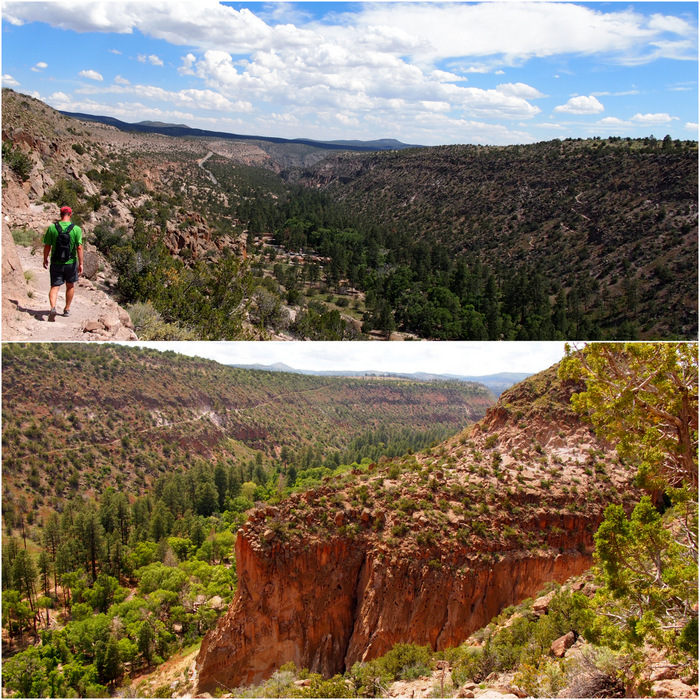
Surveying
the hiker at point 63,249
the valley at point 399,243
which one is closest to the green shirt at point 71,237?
the hiker at point 63,249

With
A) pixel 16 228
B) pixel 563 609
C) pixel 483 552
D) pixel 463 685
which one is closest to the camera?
pixel 463 685

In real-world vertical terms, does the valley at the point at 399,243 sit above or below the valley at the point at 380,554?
above

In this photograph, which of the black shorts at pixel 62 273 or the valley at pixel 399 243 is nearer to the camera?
the black shorts at pixel 62 273

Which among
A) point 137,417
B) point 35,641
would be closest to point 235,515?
point 137,417

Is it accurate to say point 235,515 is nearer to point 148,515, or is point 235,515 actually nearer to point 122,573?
point 148,515

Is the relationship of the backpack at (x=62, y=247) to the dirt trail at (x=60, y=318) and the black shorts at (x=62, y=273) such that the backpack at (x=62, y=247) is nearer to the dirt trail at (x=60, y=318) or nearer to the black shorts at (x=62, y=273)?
the black shorts at (x=62, y=273)
